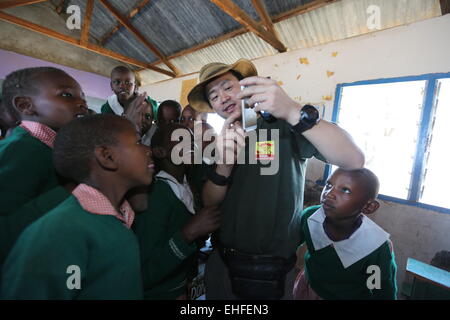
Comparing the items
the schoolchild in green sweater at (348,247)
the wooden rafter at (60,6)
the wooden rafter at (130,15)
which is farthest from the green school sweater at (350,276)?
the wooden rafter at (60,6)

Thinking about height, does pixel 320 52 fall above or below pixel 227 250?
above

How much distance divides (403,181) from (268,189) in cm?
329

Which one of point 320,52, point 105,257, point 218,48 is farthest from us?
point 218,48

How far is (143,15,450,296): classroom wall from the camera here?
300 cm

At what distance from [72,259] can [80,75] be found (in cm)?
984

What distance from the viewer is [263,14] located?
402cm

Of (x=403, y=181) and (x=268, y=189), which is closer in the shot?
(x=268, y=189)

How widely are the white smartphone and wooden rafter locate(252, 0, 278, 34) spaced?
369 centimetres

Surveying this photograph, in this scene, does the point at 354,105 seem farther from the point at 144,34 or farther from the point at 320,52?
the point at 144,34

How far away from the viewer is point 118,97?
3.12 metres

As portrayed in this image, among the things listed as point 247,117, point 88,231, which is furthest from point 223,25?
point 88,231

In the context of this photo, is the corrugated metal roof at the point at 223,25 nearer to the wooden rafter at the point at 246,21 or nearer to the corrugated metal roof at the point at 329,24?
the corrugated metal roof at the point at 329,24

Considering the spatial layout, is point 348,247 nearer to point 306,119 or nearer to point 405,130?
point 306,119

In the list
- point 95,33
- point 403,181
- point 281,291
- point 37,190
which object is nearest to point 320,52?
point 403,181
